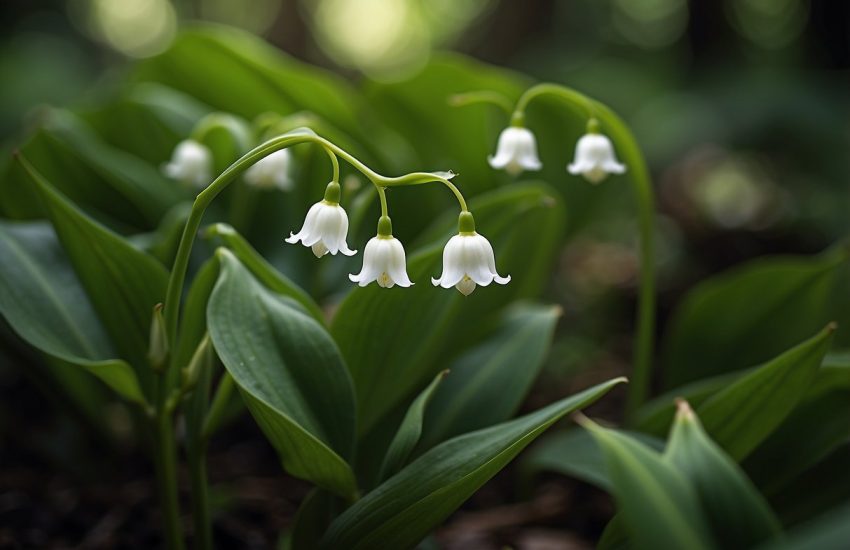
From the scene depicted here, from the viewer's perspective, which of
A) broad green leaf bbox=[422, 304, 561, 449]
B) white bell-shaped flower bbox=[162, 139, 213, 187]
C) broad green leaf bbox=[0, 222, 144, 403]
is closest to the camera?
broad green leaf bbox=[0, 222, 144, 403]

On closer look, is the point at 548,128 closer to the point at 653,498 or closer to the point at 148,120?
the point at 148,120

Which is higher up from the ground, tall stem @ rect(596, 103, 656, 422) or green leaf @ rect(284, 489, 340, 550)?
tall stem @ rect(596, 103, 656, 422)

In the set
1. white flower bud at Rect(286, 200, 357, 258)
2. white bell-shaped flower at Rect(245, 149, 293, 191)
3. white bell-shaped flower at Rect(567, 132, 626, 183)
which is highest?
white flower bud at Rect(286, 200, 357, 258)

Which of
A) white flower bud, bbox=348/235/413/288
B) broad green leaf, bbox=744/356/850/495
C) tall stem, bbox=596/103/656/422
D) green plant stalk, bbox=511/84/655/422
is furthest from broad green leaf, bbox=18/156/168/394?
broad green leaf, bbox=744/356/850/495

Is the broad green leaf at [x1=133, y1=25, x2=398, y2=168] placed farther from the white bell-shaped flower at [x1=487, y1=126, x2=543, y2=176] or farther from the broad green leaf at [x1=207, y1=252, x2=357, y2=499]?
the broad green leaf at [x1=207, y1=252, x2=357, y2=499]

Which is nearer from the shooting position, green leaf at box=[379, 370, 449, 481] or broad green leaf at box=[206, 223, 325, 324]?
green leaf at box=[379, 370, 449, 481]

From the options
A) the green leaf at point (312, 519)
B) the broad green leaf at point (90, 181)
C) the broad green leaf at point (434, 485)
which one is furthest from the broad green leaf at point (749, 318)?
the broad green leaf at point (90, 181)
